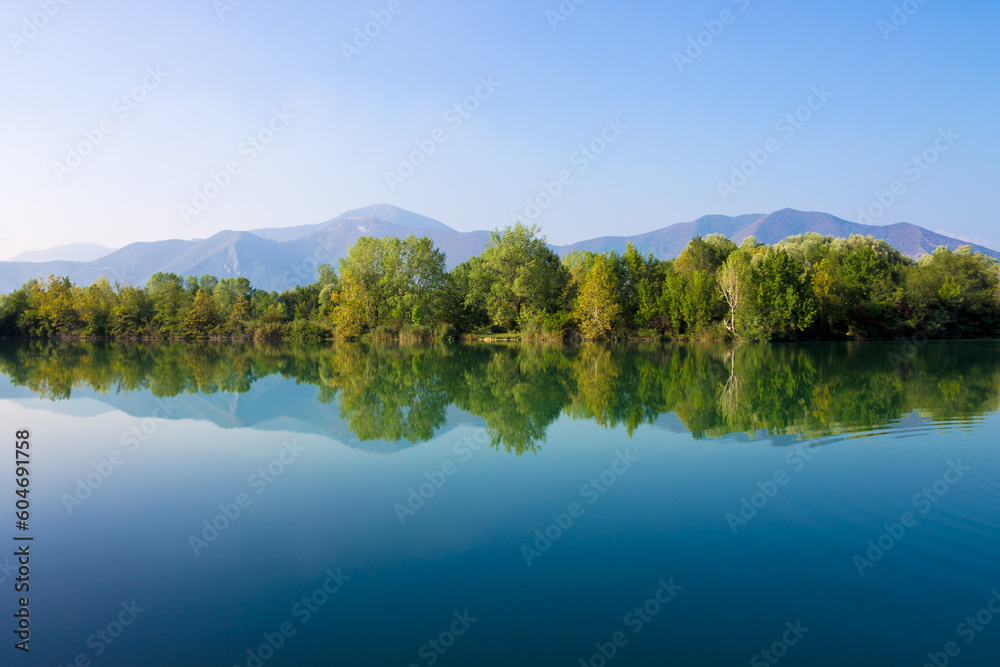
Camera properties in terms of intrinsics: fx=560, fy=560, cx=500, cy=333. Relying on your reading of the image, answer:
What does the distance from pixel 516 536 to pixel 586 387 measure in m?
10.9

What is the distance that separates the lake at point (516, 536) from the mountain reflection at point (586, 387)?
0.74 feet

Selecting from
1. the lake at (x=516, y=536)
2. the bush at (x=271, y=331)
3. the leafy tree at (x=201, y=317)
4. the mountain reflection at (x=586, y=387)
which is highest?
the leafy tree at (x=201, y=317)

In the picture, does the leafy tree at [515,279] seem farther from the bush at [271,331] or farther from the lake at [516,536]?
the lake at [516,536]

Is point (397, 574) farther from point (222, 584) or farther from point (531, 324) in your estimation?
point (531, 324)

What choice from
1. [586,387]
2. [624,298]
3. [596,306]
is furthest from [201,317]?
[586,387]

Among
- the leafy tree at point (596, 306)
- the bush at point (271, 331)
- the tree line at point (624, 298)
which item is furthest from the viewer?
the bush at point (271, 331)

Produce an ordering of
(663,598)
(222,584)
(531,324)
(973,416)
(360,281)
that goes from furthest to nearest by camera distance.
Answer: (360,281)
(531,324)
(973,416)
(222,584)
(663,598)

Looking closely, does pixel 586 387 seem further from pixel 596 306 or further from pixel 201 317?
pixel 201 317

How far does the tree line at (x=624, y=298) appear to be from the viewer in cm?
4034

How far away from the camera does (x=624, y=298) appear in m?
45.0

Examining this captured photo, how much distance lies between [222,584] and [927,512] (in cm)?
695

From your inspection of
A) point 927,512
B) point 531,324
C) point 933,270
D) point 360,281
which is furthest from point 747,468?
point 933,270

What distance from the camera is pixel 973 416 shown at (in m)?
11.0

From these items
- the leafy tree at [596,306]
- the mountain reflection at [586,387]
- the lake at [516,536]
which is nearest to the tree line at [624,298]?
the leafy tree at [596,306]
